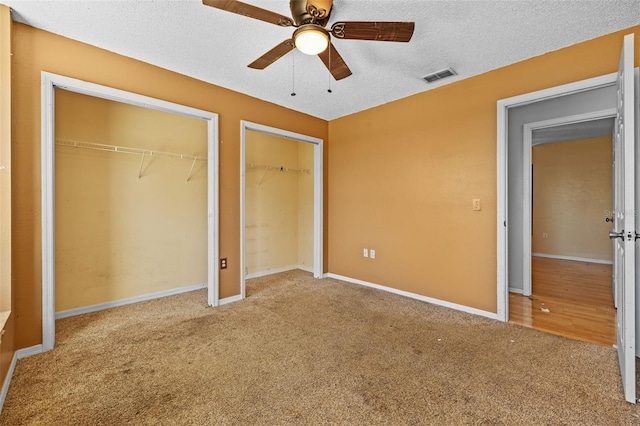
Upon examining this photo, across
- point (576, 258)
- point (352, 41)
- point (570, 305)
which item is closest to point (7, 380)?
point (352, 41)

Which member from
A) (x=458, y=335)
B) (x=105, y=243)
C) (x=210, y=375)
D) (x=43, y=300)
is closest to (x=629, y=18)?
(x=458, y=335)

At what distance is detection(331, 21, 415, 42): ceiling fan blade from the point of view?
1679 millimetres

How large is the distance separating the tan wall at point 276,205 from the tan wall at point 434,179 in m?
0.85

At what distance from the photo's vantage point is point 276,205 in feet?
16.3

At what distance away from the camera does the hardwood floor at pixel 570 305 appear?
2627 mm

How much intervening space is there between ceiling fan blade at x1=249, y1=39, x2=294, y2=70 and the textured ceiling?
0.95ft

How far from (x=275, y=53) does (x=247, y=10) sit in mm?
470

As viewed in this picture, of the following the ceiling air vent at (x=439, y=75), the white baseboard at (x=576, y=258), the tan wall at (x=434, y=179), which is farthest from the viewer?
the white baseboard at (x=576, y=258)

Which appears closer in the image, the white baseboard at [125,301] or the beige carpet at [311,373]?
the beige carpet at [311,373]

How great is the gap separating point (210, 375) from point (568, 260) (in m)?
7.18

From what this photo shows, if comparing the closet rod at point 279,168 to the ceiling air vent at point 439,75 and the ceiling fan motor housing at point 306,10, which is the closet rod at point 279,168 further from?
the ceiling fan motor housing at point 306,10

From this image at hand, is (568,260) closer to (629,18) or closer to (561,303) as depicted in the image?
(561,303)

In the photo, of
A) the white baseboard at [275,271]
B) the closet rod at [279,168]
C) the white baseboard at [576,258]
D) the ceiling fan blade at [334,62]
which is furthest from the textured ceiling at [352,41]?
the white baseboard at [576,258]

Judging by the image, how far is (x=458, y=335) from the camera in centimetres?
253
